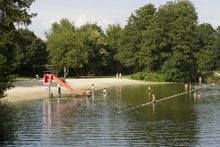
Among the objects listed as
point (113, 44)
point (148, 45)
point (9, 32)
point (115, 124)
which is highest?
point (113, 44)

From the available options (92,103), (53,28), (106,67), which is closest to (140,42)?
(106,67)

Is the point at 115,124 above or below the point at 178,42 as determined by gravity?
below

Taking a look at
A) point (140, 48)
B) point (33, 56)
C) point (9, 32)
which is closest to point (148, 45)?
point (140, 48)

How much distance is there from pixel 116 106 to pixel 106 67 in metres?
90.9

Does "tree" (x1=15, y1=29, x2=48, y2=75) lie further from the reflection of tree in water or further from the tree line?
the reflection of tree in water

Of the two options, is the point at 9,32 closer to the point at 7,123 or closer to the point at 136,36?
the point at 7,123

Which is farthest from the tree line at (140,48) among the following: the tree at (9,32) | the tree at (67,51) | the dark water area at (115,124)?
the dark water area at (115,124)

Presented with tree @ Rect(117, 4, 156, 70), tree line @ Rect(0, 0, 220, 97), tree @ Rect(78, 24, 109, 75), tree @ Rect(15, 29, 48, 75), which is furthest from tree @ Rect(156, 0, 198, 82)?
tree @ Rect(15, 29, 48, 75)

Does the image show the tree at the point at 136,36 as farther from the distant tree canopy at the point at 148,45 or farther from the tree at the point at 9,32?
the tree at the point at 9,32

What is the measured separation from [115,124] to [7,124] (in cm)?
925

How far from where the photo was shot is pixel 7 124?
4091 cm

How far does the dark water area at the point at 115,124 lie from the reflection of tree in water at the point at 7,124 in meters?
0.37

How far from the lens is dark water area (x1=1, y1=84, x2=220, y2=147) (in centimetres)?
3316

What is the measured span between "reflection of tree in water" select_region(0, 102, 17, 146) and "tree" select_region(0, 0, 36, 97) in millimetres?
2249
